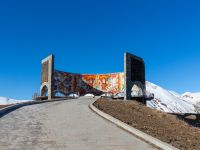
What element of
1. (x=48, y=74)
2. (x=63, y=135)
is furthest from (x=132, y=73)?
(x=63, y=135)

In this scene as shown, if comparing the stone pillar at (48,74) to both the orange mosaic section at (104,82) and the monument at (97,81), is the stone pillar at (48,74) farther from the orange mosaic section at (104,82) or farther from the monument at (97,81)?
the orange mosaic section at (104,82)

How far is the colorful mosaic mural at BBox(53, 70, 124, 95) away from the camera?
68.3 metres

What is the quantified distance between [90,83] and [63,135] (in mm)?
57600

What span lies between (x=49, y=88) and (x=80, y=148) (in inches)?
2097

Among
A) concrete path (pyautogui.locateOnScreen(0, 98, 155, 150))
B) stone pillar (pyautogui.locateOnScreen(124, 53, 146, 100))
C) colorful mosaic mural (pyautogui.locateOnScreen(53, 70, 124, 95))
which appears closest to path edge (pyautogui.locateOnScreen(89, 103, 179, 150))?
concrete path (pyautogui.locateOnScreen(0, 98, 155, 150))

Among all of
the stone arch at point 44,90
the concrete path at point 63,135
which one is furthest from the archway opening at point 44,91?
the concrete path at point 63,135

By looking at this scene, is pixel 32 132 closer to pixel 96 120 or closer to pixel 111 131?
pixel 111 131

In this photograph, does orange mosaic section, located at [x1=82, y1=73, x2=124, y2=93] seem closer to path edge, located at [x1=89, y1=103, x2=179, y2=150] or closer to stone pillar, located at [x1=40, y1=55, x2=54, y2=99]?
stone pillar, located at [x1=40, y1=55, x2=54, y2=99]

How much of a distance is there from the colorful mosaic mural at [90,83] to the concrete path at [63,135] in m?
48.7

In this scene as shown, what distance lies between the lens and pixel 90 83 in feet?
237

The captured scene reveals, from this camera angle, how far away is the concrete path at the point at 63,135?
12.6 m

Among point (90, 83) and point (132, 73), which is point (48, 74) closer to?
point (90, 83)

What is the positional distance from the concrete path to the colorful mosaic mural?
48741 mm

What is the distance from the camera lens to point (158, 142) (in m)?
12.8
